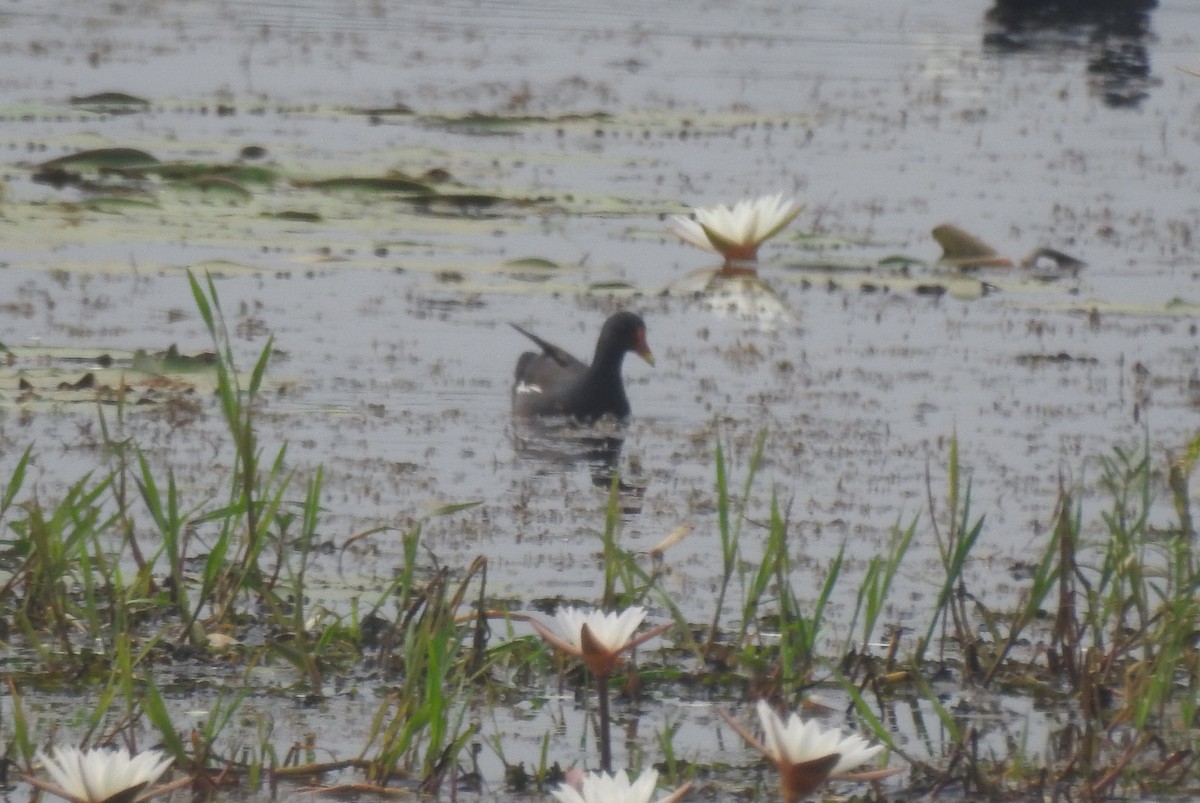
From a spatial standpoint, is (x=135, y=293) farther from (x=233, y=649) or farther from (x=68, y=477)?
(x=233, y=649)

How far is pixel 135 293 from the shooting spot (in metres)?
8.51

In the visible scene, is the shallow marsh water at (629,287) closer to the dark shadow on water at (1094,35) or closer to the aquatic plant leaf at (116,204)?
the aquatic plant leaf at (116,204)

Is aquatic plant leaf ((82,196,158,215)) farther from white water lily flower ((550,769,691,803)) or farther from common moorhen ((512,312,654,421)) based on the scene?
white water lily flower ((550,769,691,803))

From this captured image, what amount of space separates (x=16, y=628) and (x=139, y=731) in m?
0.62

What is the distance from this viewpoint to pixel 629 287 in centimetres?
886

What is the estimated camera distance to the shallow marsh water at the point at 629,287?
603 cm

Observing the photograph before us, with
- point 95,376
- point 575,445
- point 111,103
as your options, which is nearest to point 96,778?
point 95,376

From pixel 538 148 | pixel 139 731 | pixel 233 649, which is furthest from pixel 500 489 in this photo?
pixel 538 148

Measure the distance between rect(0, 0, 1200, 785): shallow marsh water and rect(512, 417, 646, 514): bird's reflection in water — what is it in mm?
49

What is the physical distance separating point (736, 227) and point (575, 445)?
7.74 ft

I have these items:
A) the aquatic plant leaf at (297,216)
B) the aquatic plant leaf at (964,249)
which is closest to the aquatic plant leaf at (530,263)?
the aquatic plant leaf at (297,216)

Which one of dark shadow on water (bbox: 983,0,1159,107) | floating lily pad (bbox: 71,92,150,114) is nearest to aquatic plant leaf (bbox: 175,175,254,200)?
floating lily pad (bbox: 71,92,150,114)

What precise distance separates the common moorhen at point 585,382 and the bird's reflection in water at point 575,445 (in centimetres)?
5

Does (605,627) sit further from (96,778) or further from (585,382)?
(585,382)
